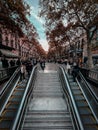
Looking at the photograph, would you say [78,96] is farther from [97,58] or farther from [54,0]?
[97,58]

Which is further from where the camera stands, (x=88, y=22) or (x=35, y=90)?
(x=88, y=22)

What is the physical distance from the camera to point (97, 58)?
3478 cm

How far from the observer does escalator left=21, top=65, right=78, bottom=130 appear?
329 inches

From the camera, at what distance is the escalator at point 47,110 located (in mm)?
8352

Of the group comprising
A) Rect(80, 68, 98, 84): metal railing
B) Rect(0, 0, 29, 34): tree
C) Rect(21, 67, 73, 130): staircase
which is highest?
Rect(0, 0, 29, 34): tree

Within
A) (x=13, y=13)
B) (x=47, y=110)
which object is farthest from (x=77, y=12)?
(x=47, y=110)

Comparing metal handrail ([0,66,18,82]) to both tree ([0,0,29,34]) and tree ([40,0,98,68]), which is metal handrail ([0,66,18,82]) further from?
tree ([40,0,98,68])

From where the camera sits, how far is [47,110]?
9641 millimetres

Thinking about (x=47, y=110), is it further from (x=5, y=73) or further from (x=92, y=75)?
(x=5, y=73)

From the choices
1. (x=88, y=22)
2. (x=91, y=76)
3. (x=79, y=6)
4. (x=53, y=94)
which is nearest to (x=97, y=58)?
(x=88, y=22)

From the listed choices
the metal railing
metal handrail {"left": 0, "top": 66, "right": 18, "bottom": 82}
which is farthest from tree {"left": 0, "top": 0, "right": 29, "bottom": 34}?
the metal railing

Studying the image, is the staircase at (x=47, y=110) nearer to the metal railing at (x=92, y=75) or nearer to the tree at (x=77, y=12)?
the metal railing at (x=92, y=75)

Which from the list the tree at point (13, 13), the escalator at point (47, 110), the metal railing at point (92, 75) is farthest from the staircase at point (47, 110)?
the tree at point (13, 13)

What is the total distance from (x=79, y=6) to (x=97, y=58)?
18.8 metres
